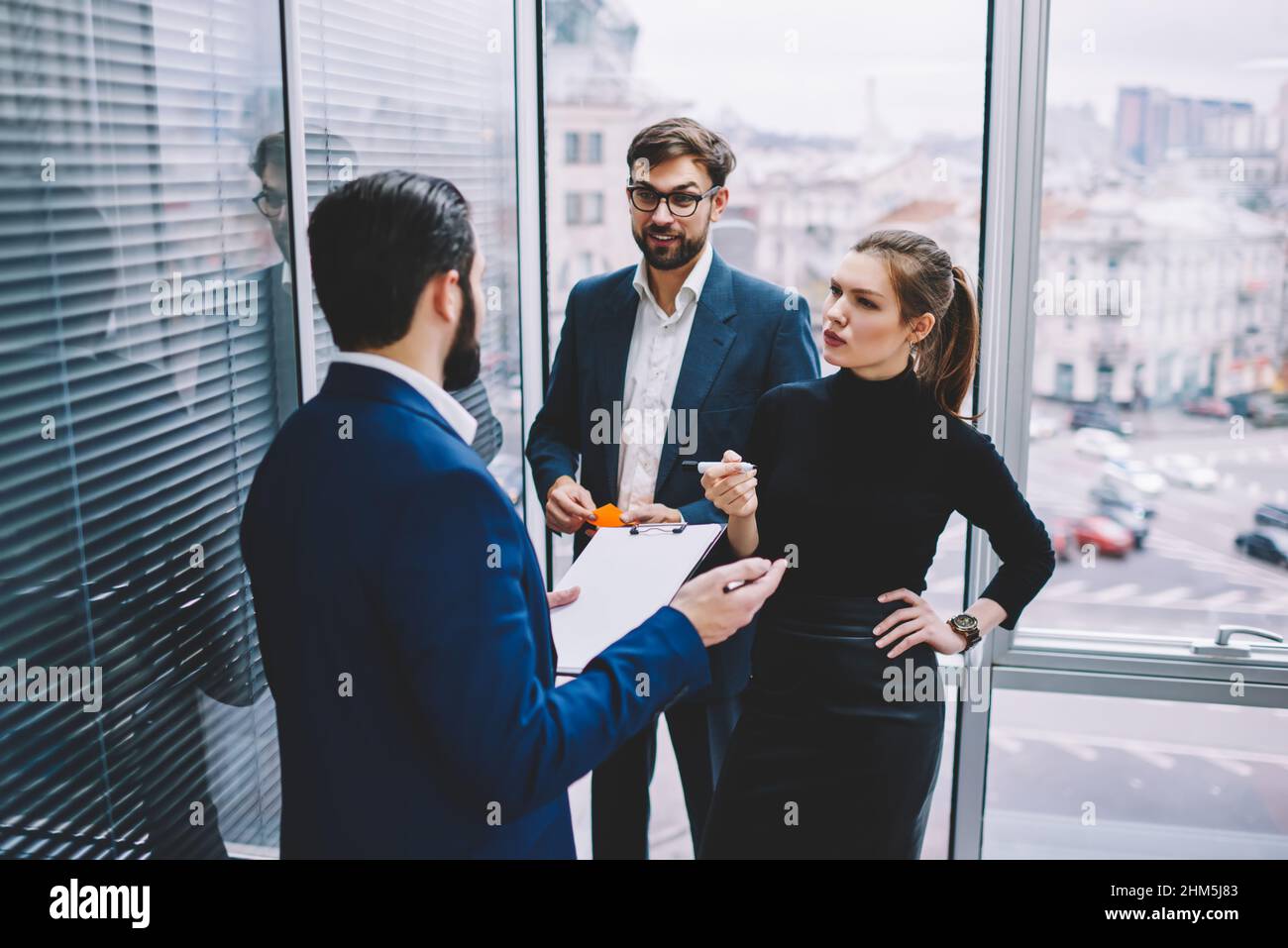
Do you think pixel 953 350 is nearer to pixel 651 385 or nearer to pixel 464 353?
pixel 651 385

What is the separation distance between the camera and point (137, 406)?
1482mm

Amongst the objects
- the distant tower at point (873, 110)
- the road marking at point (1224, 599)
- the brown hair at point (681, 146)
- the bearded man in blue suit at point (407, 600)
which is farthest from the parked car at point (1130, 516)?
the bearded man in blue suit at point (407, 600)

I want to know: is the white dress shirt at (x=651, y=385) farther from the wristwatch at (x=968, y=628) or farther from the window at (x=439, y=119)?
the wristwatch at (x=968, y=628)

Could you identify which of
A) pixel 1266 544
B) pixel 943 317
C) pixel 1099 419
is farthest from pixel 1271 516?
pixel 943 317

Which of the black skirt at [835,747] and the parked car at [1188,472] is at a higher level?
the parked car at [1188,472]

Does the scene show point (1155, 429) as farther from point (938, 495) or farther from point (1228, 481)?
point (938, 495)

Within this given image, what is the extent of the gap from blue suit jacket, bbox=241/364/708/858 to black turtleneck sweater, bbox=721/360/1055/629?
0.65 m

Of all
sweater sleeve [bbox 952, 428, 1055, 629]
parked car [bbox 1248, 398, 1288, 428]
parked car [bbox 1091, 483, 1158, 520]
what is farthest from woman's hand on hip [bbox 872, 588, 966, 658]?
parked car [bbox 1248, 398, 1288, 428]

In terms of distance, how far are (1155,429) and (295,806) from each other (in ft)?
6.78

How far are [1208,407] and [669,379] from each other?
126 cm

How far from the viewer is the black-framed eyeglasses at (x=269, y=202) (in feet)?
5.71

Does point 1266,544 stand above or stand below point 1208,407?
below

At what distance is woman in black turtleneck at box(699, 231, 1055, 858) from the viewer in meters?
1.74

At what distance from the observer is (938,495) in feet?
5.75
